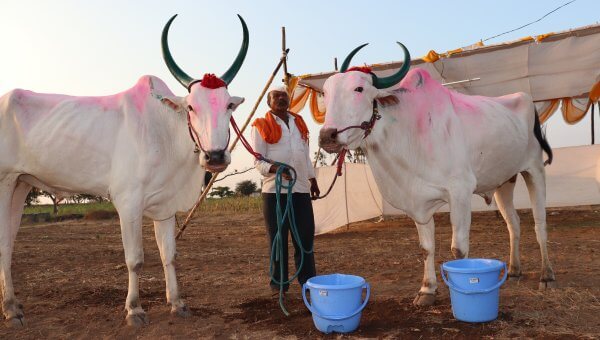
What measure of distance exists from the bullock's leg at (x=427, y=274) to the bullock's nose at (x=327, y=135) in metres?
1.21

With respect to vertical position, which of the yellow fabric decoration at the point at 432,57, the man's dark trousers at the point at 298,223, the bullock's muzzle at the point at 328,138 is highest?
the yellow fabric decoration at the point at 432,57

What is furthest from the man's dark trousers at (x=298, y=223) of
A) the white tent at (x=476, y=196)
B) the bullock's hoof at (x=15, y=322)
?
the white tent at (x=476, y=196)

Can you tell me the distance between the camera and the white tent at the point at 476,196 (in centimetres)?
950

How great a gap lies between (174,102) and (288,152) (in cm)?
111

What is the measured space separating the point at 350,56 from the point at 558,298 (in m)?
2.74

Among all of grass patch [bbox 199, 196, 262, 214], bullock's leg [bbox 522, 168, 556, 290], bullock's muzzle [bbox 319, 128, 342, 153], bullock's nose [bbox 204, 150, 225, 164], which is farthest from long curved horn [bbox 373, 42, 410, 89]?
grass patch [bbox 199, 196, 262, 214]

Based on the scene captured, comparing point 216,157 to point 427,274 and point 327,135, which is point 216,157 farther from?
point 427,274

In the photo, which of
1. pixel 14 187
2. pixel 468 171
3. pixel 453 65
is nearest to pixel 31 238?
pixel 14 187

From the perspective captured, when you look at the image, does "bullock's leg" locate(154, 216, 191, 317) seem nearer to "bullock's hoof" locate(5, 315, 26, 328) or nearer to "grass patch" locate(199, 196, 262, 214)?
"bullock's hoof" locate(5, 315, 26, 328)

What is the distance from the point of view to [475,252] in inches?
279

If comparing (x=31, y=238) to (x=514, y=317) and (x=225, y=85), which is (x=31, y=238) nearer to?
(x=225, y=85)

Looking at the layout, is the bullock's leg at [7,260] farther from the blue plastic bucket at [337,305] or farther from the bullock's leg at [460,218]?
the bullock's leg at [460,218]

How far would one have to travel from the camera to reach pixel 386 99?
12.9 ft

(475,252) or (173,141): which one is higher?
(173,141)
